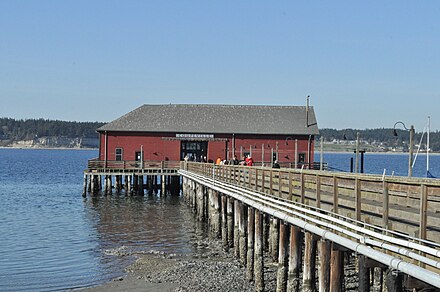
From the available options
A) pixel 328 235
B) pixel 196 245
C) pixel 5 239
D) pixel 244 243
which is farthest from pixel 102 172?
pixel 328 235

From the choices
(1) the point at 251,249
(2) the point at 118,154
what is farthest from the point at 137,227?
(2) the point at 118,154

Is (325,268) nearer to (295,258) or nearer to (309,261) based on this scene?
(309,261)

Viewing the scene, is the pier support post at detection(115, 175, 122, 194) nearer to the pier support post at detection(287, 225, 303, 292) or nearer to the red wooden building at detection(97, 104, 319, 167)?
the red wooden building at detection(97, 104, 319, 167)

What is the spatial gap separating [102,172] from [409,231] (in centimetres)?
4833

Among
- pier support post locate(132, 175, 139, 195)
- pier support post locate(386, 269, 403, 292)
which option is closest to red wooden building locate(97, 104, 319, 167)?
pier support post locate(132, 175, 139, 195)

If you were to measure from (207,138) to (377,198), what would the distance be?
51903 mm

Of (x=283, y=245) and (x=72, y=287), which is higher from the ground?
(x=283, y=245)

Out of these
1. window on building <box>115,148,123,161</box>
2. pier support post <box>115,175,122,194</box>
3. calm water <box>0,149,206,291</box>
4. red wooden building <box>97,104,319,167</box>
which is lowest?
calm water <box>0,149,206,291</box>

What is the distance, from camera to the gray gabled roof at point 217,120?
216 feet

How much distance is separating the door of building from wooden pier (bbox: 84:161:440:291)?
37.3 m

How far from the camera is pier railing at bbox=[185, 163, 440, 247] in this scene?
11727 mm

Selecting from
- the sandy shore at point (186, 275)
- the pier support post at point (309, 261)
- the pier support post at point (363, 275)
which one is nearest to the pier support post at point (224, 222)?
the sandy shore at point (186, 275)

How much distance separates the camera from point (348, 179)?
15500 mm

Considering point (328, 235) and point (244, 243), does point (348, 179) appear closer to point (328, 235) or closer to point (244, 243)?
point (328, 235)
